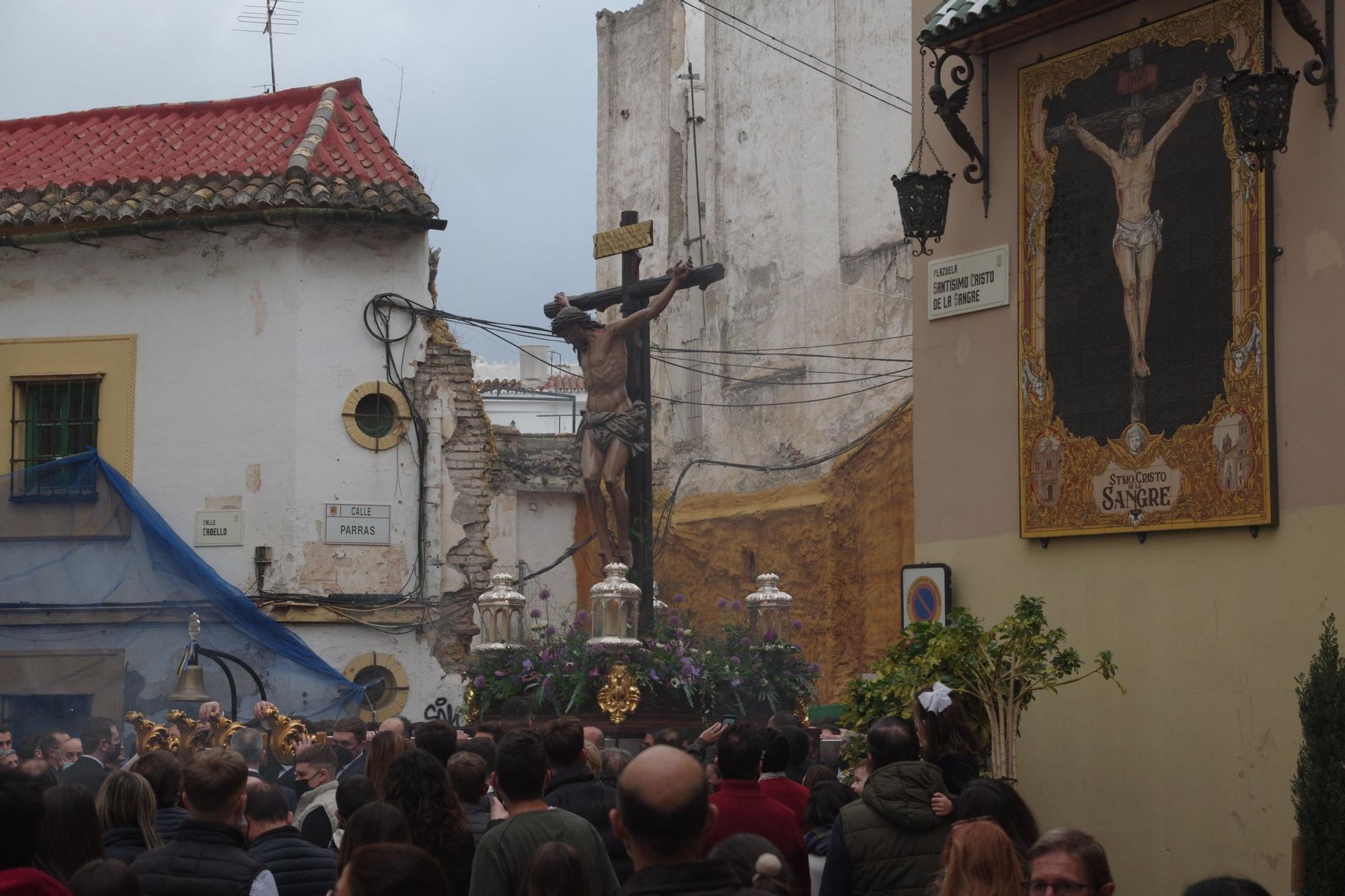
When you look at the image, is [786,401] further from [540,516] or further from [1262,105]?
[1262,105]

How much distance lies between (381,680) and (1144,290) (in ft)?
32.5

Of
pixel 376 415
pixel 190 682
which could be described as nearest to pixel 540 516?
pixel 376 415

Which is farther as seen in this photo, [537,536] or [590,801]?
[537,536]

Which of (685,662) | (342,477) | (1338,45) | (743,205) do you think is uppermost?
(743,205)

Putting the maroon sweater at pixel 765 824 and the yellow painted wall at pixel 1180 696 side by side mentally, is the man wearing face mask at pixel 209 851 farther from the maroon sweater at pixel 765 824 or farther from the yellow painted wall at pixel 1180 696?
the yellow painted wall at pixel 1180 696

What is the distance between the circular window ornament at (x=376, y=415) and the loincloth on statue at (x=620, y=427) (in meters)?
3.60

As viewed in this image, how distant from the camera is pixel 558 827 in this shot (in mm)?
5496

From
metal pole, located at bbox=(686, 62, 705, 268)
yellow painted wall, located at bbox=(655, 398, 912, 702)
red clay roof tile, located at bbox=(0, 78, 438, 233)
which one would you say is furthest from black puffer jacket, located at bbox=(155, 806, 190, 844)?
metal pole, located at bbox=(686, 62, 705, 268)

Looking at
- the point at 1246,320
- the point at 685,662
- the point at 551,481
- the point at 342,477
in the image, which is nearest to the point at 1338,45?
the point at 1246,320

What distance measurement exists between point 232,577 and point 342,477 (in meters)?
1.51

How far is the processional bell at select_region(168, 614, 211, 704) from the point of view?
13.9 m

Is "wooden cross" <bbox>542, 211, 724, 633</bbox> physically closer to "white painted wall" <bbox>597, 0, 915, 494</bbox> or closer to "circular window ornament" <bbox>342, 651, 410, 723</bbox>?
"circular window ornament" <bbox>342, 651, 410, 723</bbox>

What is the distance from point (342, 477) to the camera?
57.3 ft

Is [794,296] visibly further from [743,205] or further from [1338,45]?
[1338,45]
